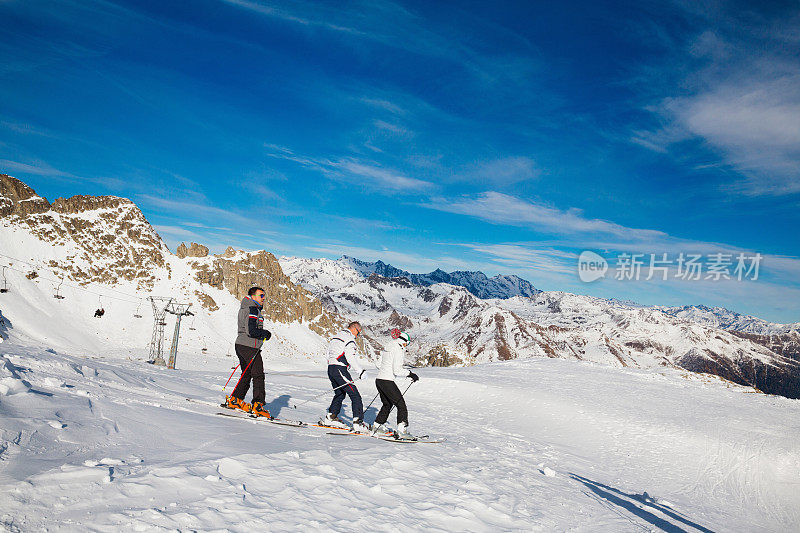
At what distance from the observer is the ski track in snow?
4.48m

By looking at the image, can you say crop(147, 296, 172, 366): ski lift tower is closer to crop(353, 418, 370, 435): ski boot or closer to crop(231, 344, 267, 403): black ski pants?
crop(231, 344, 267, 403): black ski pants

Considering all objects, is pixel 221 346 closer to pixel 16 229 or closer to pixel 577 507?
pixel 16 229

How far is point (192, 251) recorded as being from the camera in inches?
2933

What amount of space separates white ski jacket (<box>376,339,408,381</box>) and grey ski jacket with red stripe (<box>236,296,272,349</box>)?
126 inches

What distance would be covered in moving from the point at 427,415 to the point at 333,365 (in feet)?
27.7

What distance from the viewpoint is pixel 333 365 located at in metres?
11.0

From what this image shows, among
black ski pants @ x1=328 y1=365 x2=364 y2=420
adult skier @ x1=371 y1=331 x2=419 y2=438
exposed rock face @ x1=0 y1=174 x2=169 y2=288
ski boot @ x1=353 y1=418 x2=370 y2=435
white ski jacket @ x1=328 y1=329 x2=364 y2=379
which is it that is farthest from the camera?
exposed rock face @ x1=0 y1=174 x2=169 y2=288

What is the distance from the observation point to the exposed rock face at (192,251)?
73125 mm

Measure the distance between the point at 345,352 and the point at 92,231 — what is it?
68.0 m

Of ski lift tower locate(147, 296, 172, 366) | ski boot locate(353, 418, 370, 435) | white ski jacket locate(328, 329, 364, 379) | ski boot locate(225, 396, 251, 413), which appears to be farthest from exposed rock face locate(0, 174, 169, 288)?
ski boot locate(353, 418, 370, 435)

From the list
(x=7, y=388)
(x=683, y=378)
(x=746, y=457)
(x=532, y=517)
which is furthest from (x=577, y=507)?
(x=683, y=378)

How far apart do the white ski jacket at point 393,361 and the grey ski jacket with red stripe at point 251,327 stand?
10.5 ft

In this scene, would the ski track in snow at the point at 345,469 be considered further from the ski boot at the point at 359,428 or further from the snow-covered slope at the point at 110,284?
the snow-covered slope at the point at 110,284

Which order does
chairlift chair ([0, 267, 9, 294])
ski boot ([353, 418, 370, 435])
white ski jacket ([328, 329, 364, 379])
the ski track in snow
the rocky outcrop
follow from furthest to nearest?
the rocky outcrop < chairlift chair ([0, 267, 9, 294]) < white ski jacket ([328, 329, 364, 379]) < ski boot ([353, 418, 370, 435]) < the ski track in snow
